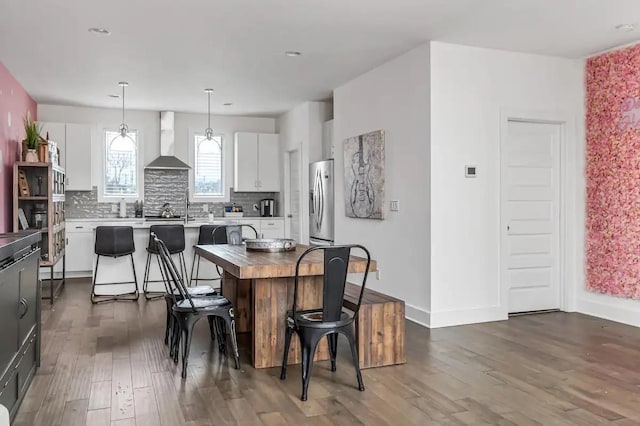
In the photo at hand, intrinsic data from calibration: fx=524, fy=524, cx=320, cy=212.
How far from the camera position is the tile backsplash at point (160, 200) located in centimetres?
814

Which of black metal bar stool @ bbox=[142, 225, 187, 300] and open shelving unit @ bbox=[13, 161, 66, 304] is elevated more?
open shelving unit @ bbox=[13, 161, 66, 304]

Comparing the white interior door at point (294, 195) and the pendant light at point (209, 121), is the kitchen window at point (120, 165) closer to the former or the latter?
the pendant light at point (209, 121)

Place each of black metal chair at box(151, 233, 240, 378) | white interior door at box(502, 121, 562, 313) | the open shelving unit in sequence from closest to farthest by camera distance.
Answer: black metal chair at box(151, 233, 240, 378) → white interior door at box(502, 121, 562, 313) → the open shelving unit

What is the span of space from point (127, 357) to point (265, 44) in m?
2.94

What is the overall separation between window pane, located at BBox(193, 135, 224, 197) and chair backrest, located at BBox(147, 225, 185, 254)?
261 cm

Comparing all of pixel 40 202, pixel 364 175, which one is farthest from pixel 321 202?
pixel 40 202

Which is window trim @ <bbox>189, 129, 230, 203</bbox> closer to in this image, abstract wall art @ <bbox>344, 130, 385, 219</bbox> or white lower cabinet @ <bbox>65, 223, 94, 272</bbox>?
white lower cabinet @ <bbox>65, 223, 94, 272</bbox>

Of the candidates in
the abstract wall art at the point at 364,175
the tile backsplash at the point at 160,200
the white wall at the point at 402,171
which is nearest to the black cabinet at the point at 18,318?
the white wall at the point at 402,171

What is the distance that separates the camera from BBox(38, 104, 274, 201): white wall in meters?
8.02

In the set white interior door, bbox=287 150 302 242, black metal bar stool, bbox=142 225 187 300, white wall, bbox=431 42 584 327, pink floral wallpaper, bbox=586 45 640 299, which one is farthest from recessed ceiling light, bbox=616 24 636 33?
black metal bar stool, bbox=142 225 187 300

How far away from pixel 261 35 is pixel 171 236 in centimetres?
273

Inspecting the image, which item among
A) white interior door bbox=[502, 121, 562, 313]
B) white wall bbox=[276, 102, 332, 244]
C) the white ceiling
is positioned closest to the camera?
the white ceiling

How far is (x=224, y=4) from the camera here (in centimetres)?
386

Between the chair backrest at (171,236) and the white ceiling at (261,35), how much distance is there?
69.0 inches
